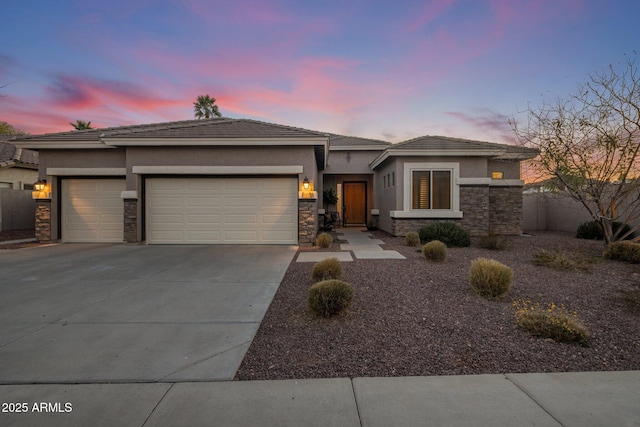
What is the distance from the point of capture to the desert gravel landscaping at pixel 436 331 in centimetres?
288

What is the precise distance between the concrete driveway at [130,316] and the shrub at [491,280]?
3411 millimetres

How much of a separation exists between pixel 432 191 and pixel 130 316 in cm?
1116

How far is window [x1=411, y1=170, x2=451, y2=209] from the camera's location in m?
12.4

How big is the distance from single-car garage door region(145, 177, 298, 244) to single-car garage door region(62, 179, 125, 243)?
5.58ft

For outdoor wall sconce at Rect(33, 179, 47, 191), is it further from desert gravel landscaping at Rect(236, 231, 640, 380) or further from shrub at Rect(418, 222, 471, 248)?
shrub at Rect(418, 222, 471, 248)

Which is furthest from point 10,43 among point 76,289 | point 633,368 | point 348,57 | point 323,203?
point 323,203

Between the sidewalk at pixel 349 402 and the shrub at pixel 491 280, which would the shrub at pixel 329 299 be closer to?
the sidewalk at pixel 349 402

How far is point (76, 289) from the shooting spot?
5492 mm

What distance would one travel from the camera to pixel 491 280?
4793mm

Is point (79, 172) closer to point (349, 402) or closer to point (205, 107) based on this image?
point (349, 402)

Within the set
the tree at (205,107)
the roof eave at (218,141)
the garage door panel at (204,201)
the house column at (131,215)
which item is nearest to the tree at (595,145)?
the roof eave at (218,141)

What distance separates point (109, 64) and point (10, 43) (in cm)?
527

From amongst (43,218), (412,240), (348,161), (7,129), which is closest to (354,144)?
(348,161)

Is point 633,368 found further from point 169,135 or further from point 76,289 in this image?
point 169,135
